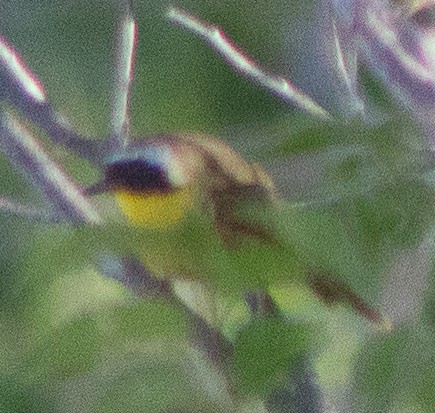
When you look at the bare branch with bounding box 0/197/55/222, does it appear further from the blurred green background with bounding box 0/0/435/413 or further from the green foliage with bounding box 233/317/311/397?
the green foliage with bounding box 233/317/311/397

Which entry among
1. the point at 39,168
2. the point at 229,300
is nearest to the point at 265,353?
the point at 229,300

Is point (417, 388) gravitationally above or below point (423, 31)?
below

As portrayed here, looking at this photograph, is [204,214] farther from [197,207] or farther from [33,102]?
[33,102]

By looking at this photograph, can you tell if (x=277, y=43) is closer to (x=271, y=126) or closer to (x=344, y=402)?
(x=271, y=126)

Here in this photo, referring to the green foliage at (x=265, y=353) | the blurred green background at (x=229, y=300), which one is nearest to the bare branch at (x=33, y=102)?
the blurred green background at (x=229, y=300)

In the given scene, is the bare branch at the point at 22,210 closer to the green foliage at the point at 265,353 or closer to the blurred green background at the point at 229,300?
the blurred green background at the point at 229,300

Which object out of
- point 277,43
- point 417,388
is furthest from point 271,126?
point 417,388
